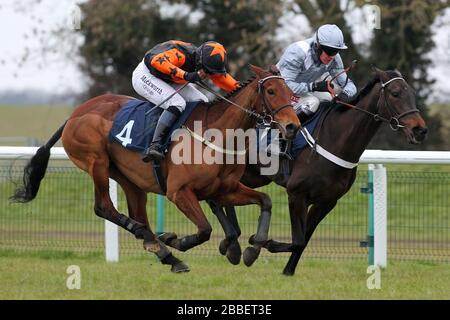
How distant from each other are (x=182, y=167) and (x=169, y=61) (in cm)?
85

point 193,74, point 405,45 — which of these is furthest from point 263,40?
point 193,74

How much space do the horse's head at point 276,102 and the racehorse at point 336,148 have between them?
1.04m

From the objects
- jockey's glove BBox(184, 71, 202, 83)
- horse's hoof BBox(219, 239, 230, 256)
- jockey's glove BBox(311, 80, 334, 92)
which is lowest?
horse's hoof BBox(219, 239, 230, 256)

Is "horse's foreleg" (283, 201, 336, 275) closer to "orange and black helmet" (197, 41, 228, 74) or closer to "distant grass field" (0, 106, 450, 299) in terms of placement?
"distant grass field" (0, 106, 450, 299)

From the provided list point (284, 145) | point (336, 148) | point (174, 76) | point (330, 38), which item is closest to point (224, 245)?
point (284, 145)

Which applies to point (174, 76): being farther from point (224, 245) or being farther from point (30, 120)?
point (30, 120)

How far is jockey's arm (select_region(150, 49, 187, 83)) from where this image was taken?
7.42m

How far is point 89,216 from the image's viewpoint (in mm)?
10758

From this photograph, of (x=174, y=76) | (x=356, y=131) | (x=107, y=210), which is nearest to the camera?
(x=174, y=76)

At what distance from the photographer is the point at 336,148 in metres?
7.80

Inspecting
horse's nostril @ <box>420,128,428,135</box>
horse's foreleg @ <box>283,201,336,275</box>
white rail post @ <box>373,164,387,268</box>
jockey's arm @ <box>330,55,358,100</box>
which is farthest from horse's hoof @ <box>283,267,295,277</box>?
horse's nostril @ <box>420,128,428,135</box>

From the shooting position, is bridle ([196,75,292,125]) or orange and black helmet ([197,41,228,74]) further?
orange and black helmet ([197,41,228,74])

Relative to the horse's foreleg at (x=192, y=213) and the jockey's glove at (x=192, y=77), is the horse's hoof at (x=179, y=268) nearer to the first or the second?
the horse's foreleg at (x=192, y=213)
